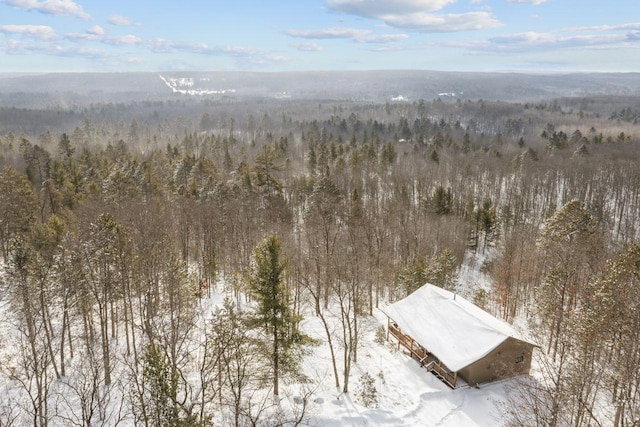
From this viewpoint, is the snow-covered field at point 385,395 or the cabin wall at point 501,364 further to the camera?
the cabin wall at point 501,364

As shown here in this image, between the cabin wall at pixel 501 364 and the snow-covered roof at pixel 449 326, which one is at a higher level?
the snow-covered roof at pixel 449 326

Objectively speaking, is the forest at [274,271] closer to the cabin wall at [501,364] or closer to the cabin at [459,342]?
the cabin wall at [501,364]

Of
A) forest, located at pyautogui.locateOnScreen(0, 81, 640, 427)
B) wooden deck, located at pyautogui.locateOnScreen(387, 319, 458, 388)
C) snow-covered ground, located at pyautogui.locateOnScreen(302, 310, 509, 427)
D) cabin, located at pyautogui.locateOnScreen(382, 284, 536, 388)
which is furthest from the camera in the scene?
wooden deck, located at pyautogui.locateOnScreen(387, 319, 458, 388)

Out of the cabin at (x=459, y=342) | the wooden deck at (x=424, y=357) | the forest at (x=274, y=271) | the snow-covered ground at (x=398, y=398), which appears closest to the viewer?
the forest at (x=274, y=271)

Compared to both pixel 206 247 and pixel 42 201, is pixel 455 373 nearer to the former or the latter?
pixel 206 247

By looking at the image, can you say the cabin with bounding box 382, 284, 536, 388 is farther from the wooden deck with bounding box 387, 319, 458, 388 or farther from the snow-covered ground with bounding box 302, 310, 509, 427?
the snow-covered ground with bounding box 302, 310, 509, 427

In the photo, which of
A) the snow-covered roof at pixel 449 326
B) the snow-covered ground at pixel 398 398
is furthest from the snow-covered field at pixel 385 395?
the snow-covered roof at pixel 449 326

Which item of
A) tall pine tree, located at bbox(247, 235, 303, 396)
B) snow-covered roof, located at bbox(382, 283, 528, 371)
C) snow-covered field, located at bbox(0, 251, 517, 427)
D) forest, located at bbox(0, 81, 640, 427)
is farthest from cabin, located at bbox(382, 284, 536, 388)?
tall pine tree, located at bbox(247, 235, 303, 396)

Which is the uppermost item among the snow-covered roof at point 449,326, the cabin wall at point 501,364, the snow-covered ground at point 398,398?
the snow-covered roof at point 449,326
